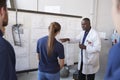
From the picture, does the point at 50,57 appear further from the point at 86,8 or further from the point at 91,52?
the point at 86,8

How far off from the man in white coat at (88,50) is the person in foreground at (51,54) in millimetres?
751

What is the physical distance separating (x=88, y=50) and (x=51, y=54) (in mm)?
955

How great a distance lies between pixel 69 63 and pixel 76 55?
289mm

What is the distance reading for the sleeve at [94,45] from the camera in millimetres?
3020

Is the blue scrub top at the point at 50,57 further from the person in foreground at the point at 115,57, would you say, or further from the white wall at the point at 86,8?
the person in foreground at the point at 115,57

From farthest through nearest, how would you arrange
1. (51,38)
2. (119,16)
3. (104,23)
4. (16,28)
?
(104,23)
(16,28)
(51,38)
(119,16)

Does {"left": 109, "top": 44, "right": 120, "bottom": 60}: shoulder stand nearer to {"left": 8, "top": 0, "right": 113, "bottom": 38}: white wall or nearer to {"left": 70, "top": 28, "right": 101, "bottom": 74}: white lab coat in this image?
{"left": 70, "top": 28, "right": 101, "bottom": 74}: white lab coat

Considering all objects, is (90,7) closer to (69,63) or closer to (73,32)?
(73,32)

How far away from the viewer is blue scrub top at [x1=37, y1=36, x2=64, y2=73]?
7.65 feet

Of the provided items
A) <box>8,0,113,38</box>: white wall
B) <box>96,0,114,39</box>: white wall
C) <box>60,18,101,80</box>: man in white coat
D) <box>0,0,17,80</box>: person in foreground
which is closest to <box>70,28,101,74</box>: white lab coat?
<box>60,18,101,80</box>: man in white coat

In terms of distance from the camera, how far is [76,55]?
3855mm

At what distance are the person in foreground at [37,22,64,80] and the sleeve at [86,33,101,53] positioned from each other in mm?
730

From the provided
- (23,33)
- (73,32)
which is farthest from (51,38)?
(73,32)

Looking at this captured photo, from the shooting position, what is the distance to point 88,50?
305 centimetres
